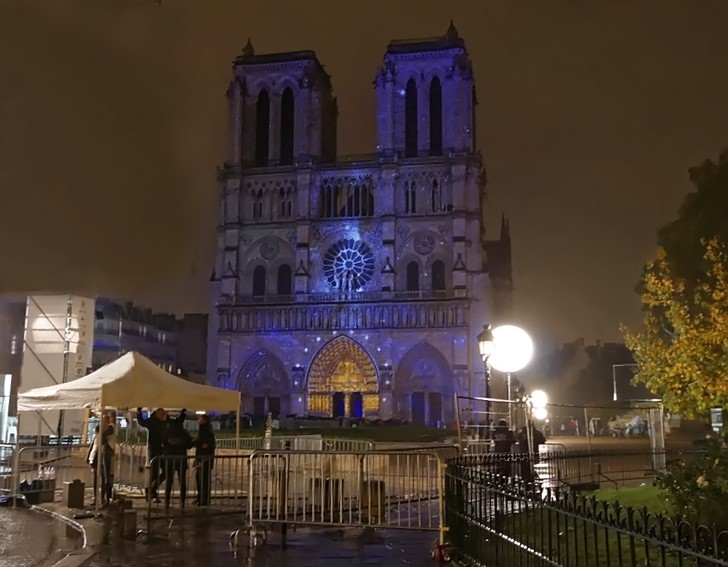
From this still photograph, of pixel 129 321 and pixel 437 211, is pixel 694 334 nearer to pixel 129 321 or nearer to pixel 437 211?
pixel 437 211

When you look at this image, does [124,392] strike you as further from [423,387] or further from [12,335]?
[423,387]

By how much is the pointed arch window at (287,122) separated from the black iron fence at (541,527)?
139 feet

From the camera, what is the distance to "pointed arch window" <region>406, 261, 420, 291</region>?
4588 centimetres

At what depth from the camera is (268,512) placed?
856 centimetres

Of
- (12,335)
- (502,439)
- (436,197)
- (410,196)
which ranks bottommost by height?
(502,439)

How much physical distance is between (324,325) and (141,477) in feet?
103

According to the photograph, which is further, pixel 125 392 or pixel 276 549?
pixel 125 392

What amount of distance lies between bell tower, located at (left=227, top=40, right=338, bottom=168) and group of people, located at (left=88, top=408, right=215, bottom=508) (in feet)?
123

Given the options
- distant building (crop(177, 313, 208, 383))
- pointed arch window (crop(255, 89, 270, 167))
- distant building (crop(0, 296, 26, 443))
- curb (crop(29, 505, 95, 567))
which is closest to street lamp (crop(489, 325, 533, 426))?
curb (crop(29, 505, 95, 567))

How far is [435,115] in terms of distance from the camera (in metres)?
47.7

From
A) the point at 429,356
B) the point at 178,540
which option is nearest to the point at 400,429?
the point at 429,356

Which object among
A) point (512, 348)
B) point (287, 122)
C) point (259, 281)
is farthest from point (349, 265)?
point (512, 348)

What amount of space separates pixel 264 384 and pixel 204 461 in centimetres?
3668

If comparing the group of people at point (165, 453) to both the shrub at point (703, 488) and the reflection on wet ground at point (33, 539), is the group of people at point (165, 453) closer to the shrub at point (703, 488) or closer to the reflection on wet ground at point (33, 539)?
the reflection on wet ground at point (33, 539)
